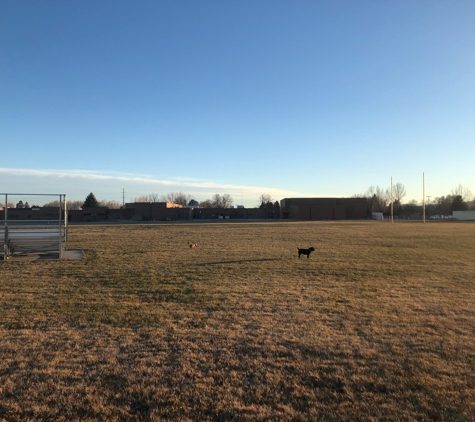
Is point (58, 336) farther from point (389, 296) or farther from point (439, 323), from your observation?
point (389, 296)

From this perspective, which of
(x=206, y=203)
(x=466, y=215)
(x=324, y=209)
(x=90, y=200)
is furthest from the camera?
(x=206, y=203)

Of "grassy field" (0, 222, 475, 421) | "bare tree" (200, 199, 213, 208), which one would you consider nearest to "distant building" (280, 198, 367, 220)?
"bare tree" (200, 199, 213, 208)

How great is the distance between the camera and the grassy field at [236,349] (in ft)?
10.3

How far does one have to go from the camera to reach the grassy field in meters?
3.13

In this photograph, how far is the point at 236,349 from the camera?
173 inches

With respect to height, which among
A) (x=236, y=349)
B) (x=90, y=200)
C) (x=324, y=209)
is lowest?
(x=236, y=349)

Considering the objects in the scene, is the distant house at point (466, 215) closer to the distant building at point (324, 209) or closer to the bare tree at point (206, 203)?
the distant building at point (324, 209)

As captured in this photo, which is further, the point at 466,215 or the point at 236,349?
the point at 466,215

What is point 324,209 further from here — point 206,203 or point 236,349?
point 236,349

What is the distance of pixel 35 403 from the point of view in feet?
10.3

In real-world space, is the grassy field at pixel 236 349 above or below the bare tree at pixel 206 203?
below

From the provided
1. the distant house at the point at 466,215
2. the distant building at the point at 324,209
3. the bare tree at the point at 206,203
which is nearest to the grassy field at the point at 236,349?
the distant building at the point at 324,209

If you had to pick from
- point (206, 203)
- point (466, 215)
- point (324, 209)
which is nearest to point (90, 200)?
point (206, 203)

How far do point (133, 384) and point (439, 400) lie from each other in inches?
116
